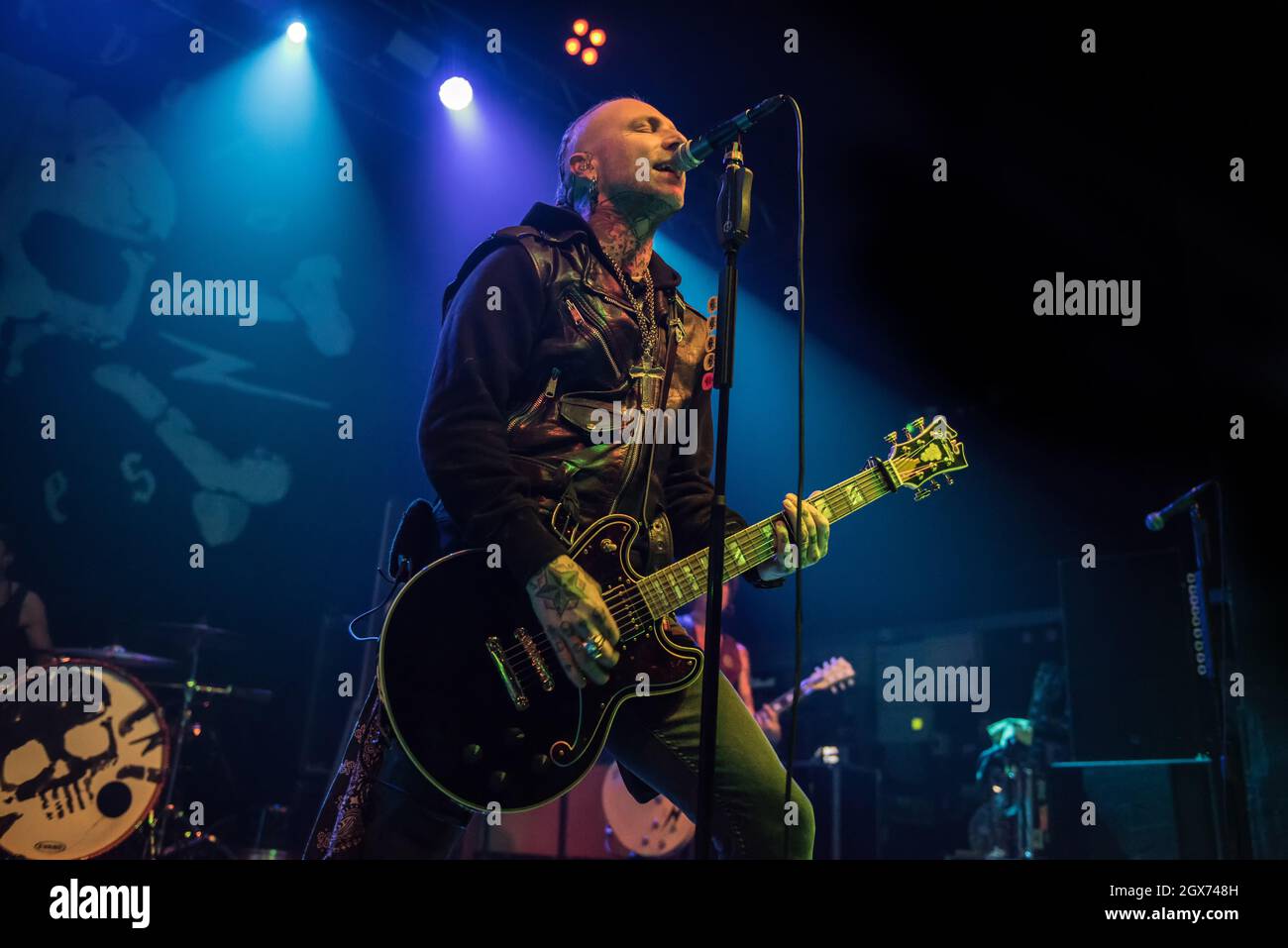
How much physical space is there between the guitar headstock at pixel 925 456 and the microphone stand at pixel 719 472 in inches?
40.5

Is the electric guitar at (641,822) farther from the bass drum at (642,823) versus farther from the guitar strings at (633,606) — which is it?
the guitar strings at (633,606)

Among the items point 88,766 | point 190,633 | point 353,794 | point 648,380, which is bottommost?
point 88,766

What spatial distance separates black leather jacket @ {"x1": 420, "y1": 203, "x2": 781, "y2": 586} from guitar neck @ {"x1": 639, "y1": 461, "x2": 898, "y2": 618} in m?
0.10

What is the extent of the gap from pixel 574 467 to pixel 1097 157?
546 cm

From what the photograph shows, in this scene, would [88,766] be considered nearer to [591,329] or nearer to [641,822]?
[641,822]

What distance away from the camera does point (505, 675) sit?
7.86 feet

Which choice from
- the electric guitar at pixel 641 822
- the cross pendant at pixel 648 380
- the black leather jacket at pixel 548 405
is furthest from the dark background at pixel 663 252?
the cross pendant at pixel 648 380

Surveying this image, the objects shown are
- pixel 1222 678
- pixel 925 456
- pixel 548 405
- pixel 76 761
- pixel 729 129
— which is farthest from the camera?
pixel 76 761

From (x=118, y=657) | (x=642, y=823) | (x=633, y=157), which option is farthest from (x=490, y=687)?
(x=642, y=823)

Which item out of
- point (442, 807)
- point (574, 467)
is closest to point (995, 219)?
point (574, 467)

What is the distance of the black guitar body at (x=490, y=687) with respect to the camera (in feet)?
7.57

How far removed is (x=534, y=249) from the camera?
2.85 m

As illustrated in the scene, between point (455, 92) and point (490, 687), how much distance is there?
6214 millimetres
